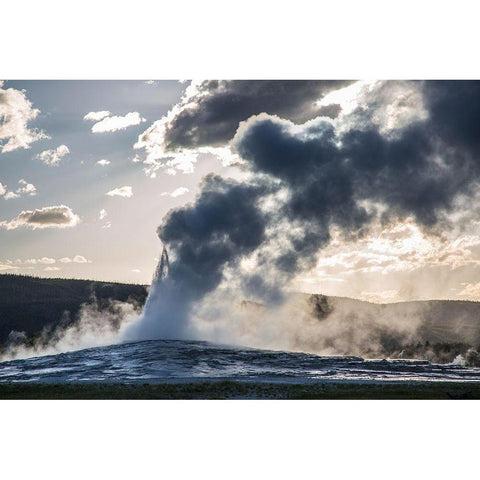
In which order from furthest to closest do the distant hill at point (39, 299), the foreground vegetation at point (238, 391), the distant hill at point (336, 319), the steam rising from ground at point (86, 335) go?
the distant hill at point (39, 299) → the distant hill at point (336, 319) → the steam rising from ground at point (86, 335) → the foreground vegetation at point (238, 391)

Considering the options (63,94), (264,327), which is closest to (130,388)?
(63,94)

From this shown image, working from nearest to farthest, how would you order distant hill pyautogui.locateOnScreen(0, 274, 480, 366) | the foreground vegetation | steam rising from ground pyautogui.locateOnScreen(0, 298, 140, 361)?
the foreground vegetation → steam rising from ground pyautogui.locateOnScreen(0, 298, 140, 361) → distant hill pyautogui.locateOnScreen(0, 274, 480, 366)

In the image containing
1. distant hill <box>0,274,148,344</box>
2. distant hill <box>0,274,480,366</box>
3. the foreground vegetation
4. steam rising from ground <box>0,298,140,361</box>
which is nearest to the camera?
the foreground vegetation

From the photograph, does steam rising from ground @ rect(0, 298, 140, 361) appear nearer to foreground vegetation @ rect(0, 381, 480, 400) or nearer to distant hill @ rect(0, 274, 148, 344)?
distant hill @ rect(0, 274, 148, 344)

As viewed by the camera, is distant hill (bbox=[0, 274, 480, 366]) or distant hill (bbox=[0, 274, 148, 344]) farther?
distant hill (bbox=[0, 274, 148, 344])

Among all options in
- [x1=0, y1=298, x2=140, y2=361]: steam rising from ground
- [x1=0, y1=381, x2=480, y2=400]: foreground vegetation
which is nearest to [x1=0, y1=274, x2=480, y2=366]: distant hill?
[x1=0, y1=298, x2=140, y2=361]: steam rising from ground

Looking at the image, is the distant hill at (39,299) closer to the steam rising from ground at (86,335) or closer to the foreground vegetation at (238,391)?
the steam rising from ground at (86,335)

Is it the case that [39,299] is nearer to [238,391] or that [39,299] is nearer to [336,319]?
[336,319]

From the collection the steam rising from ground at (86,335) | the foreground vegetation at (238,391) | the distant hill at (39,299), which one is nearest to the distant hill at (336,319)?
the distant hill at (39,299)
